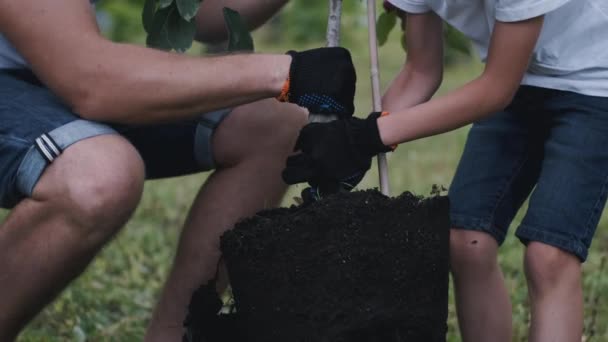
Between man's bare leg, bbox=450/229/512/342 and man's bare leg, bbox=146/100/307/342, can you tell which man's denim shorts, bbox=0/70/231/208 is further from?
man's bare leg, bbox=450/229/512/342

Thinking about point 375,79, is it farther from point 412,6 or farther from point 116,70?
point 116,70

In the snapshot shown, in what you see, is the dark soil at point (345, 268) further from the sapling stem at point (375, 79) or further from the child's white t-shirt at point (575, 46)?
the child's white t-shirt at point (575, 46)

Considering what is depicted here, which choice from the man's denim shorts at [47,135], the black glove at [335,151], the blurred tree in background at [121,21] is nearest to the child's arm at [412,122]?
the black glove at [335,151]

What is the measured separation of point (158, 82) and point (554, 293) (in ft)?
3.62

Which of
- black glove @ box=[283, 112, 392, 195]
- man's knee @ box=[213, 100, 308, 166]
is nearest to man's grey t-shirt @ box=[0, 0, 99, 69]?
man's knee @ box=[213, 100, 308, 166]

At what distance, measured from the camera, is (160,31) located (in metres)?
2.88

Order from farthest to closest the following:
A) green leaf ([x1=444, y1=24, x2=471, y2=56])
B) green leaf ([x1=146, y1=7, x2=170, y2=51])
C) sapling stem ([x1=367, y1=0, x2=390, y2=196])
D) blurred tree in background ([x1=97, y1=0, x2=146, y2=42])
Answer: blurred tree in background ([x1=97, y1=0, x2=146, y2=42]) < green leaf ([x1=444, y1=24, x2=471, y2=56]) < green leaf ([x1=146, y1=7, x2=170, y2=51]) < sapling stem ([x1=367, y1=0, x2=390, y2=196])

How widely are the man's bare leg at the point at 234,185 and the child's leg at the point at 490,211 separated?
513 mm

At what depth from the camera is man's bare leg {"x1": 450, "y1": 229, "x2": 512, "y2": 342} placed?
301 centimetres

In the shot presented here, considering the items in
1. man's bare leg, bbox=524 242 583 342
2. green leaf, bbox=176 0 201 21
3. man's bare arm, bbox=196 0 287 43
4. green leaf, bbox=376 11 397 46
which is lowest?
man's bare leg, bbox=524 242 583 342

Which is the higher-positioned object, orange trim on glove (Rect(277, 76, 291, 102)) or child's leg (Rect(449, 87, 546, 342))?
orange trim on glove (Rect(277, 76, 291, 102))

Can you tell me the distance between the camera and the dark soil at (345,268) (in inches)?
99.4

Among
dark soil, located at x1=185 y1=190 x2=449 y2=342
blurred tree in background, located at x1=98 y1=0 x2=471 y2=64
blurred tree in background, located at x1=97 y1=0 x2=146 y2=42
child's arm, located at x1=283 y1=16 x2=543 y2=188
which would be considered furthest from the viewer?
blurred tree in background, located at x1=97 y1=0 x2=146 y2=42

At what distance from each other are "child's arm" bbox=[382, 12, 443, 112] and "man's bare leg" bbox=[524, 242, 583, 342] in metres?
0.56
